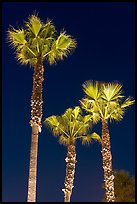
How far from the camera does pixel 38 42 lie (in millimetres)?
19578

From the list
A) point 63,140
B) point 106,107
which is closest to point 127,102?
point 106,107

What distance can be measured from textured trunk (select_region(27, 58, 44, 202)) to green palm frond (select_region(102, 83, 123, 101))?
4333 millimetres

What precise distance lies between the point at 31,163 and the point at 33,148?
638mm

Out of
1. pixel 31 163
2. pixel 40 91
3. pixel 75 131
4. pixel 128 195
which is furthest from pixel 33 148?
pixel 128 195

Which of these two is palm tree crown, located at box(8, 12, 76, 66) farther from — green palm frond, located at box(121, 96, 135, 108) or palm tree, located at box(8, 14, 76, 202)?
green palm frond, located at box(121, 96, 135, 108)

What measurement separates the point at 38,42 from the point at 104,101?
5.31 m

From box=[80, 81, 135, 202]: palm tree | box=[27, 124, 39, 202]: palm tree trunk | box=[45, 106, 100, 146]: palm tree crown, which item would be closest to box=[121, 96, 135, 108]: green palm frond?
box=[80, 81, 135, 202]: palm tree

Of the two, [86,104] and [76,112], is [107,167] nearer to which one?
[86,104]

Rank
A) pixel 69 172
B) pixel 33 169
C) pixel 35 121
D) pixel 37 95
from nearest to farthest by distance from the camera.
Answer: pixel 33 169
pixel 35 121
pixel 37 95
pixel 69 172

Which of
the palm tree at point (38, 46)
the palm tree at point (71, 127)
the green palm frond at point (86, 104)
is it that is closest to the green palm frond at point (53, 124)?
the palm tree at point (71, 127)

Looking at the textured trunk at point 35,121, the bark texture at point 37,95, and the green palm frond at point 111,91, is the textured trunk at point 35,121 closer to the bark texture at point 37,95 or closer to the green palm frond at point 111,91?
the bark texture at point 37,95

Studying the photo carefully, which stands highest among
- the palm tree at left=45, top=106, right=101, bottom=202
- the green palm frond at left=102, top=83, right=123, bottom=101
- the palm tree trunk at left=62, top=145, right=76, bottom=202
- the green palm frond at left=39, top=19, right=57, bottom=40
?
the green palm frond at left=39, top=19, right=57, bottom=40

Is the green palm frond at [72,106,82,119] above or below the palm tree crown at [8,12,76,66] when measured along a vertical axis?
below

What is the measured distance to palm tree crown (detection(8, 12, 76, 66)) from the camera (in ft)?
64.6
